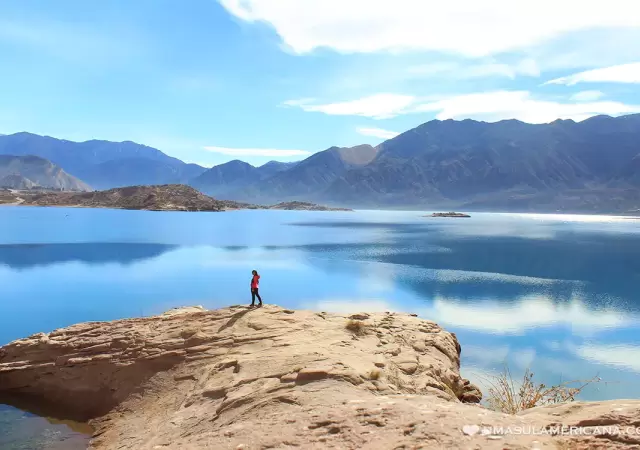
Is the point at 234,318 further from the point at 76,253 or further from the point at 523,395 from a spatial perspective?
the point at 76,253

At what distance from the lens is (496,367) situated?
52.1 ft

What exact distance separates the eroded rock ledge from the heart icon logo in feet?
0.41

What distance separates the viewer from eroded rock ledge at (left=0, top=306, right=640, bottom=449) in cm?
645

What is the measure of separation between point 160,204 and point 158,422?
143 metres

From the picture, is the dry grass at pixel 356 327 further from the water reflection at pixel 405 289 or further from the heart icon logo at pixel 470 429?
the heart icon logo at pixel 470 429

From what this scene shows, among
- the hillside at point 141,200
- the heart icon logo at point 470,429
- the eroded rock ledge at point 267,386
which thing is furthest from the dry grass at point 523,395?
the hillside at point 141,200

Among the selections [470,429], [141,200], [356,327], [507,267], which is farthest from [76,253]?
[141,200]

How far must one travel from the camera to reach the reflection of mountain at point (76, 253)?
38.7 metres

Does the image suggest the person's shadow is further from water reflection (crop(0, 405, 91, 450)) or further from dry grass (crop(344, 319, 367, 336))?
water reflection (crop(0, 405, 91, 450))

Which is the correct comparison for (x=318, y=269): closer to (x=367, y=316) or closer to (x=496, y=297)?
(x=496, y=297)

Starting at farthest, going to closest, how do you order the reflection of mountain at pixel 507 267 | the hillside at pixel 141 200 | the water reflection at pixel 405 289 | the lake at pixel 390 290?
the hillside at pixel 141 200, the reflection of mountain at pixel 507 267, the water reflection at pixel 405 289, the lake at pixel 390 290

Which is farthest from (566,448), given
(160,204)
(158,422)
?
(160,204)

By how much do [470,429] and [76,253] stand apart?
46.8 metres

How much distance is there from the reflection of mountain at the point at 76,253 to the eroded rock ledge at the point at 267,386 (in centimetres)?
2747
